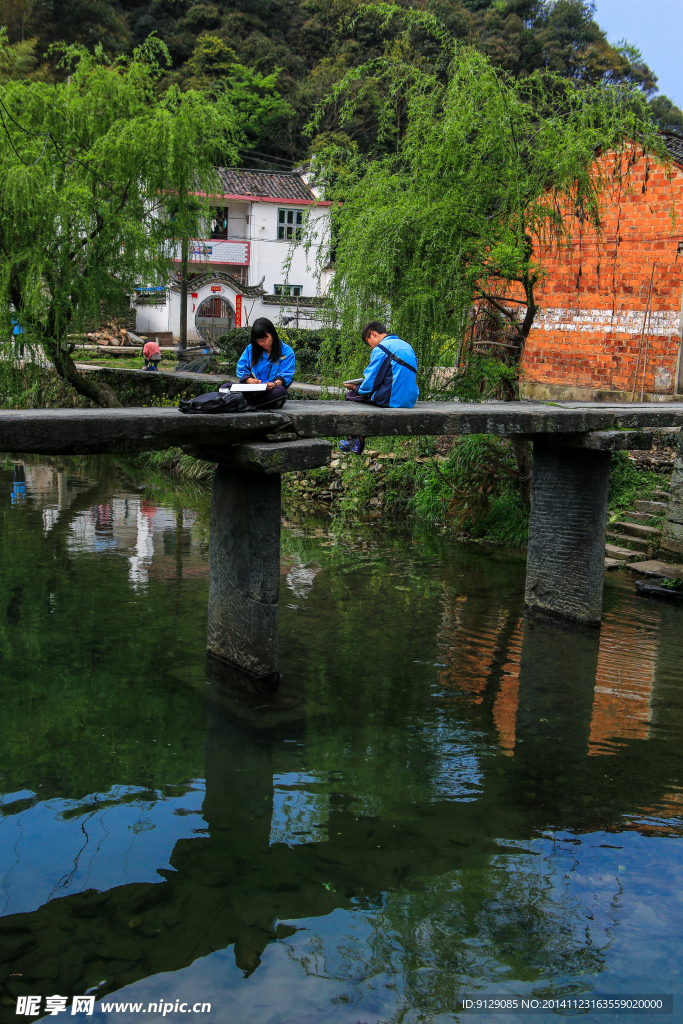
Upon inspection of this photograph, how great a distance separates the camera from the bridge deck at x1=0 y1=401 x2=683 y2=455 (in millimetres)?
4980

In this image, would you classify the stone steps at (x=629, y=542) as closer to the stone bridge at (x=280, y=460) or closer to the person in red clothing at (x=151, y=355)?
the stone bridge at (x=280, y=460)

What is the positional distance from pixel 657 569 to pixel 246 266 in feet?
102

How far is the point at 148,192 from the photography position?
13.7 meters

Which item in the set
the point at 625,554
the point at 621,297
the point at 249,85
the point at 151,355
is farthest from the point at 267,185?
the point at 625,554

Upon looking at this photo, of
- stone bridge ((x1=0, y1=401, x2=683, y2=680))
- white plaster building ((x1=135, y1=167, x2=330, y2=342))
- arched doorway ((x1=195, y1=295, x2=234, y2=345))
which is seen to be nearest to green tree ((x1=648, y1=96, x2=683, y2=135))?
white plaster building ((x1=135, y1=167, x2=330, y2=342))

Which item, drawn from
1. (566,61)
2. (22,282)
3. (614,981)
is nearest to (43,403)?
(22,282)

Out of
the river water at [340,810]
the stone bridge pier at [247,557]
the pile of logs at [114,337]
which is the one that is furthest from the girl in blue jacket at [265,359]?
the pile of logs at [114,337]

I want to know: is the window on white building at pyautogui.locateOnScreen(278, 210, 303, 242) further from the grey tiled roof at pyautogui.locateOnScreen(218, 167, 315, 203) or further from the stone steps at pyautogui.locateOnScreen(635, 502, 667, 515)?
the stone steps at pyautogui.locateOnScreen(635, 502, 667, 515)

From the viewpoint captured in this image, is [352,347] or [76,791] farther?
[352,347]

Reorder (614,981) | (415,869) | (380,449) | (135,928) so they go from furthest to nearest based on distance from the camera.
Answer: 1. (380,449)
2. (415,869)
3. (135,928)
4. (614,981)

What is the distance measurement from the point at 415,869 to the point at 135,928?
4.62 feet

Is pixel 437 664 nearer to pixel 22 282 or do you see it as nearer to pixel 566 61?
pixel 22 282

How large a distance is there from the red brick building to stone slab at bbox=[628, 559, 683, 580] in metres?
3.61

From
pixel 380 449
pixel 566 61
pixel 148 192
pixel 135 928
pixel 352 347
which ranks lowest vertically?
pixel 135 928
